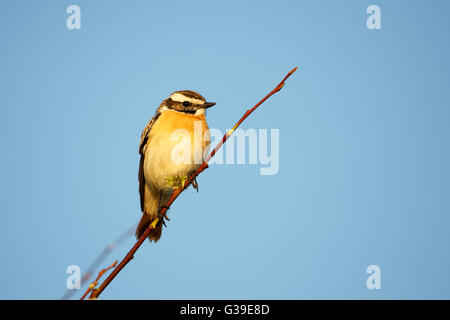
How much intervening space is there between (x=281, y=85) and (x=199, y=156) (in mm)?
2752

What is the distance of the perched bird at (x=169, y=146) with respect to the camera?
557 centimetres

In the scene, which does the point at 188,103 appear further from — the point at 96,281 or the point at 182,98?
the point at 96,281

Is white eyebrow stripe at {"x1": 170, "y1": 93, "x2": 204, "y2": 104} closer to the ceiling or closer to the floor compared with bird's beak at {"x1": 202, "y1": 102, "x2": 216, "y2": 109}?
closer to the ceiling

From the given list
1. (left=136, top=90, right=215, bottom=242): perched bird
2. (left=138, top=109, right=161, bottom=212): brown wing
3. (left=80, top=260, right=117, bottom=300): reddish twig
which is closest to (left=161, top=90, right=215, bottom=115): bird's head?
(left=136, top=90, right=215, bottom=242): perched bird

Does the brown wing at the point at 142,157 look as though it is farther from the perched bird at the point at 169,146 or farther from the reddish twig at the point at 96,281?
the reddish twig at the point at 96,281

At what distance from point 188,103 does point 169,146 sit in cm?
61

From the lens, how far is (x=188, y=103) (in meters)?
5.88

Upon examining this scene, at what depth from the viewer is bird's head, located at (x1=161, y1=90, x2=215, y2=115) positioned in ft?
18.9

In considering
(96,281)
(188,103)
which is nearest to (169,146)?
(188,103)

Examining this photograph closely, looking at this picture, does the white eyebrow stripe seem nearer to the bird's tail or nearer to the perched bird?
the perched bird

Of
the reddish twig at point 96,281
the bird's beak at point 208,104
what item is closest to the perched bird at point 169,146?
the bird's beak at point 208,104

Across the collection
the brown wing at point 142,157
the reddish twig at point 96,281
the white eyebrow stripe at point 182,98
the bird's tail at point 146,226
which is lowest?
the bird's tail at point 146,226
